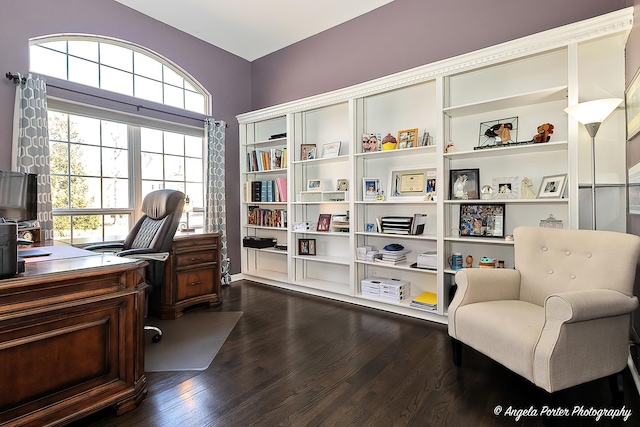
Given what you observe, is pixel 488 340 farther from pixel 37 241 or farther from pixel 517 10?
pixel 37 241

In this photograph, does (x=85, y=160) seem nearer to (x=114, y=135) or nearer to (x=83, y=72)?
(x=114, y=135)

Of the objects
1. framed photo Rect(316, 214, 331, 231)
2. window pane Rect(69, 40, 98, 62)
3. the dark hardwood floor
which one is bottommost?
the dark hardwood floor

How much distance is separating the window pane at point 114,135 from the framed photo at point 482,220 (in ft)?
11.4

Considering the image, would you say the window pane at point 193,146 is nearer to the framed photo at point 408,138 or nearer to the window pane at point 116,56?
the window pane at point 116,56

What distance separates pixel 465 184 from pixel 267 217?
239 cm

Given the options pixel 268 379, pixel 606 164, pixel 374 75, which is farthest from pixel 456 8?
pixel 268 379

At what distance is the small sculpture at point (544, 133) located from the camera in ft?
7.97

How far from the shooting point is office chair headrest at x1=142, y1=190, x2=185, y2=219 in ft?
8.59

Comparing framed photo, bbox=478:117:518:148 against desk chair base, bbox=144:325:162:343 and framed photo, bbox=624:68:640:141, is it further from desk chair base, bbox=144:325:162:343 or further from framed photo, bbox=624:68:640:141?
desk chair base, bbox=144:325:162:343

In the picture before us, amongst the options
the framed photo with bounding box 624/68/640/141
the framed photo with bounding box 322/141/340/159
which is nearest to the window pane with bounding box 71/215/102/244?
the framed photo with bounding box 322/141/340/159

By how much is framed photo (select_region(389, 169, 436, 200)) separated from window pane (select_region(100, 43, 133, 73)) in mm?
3013

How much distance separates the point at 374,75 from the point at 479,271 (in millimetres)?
2378

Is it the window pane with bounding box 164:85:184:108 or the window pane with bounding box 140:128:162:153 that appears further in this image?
the window pane with bounding box 164:85:184:108

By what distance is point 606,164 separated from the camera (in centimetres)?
232
